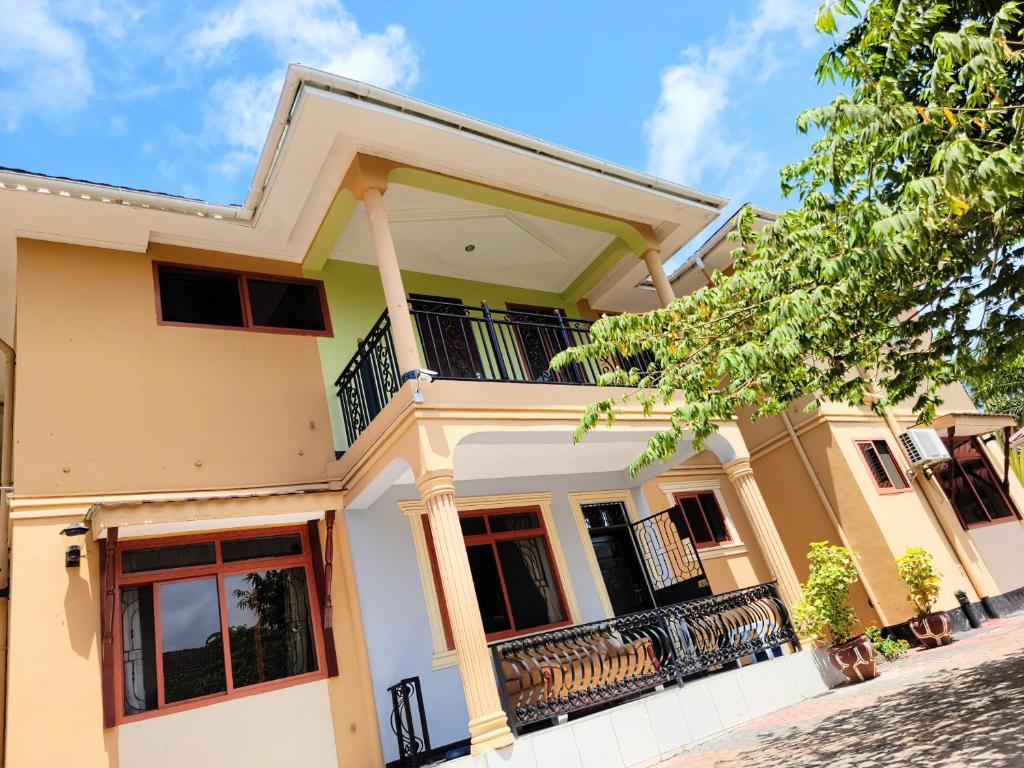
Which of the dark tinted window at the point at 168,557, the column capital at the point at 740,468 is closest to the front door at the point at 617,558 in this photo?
the column capital at the point at 740,468

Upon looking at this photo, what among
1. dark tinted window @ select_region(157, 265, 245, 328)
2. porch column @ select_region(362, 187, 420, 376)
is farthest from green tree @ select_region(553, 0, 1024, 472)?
dark tinted window @ select_region(157, 265, 245, 328)

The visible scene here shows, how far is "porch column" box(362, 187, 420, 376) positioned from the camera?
6.80 metres

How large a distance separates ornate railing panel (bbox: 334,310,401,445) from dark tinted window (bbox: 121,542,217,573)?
2.07 metres

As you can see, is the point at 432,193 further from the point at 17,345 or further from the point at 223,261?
the point at 17,345

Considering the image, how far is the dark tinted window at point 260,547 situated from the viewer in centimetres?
708

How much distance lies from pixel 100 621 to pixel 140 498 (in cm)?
123

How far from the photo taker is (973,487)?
13398mm

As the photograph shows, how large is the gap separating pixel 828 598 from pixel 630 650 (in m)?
2.68

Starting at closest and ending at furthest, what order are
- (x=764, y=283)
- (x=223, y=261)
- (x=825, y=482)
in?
(x=764, y=283), (x=223, y=261), (x=825, y=482)

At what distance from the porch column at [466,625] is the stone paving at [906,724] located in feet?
5.98

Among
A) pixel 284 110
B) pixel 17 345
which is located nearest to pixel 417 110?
pixel 284 110

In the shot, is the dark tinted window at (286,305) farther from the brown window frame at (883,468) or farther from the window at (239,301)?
the brown window frame at (883,468)

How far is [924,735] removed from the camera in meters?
4.98

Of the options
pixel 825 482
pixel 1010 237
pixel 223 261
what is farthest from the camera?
pixel 825 482
